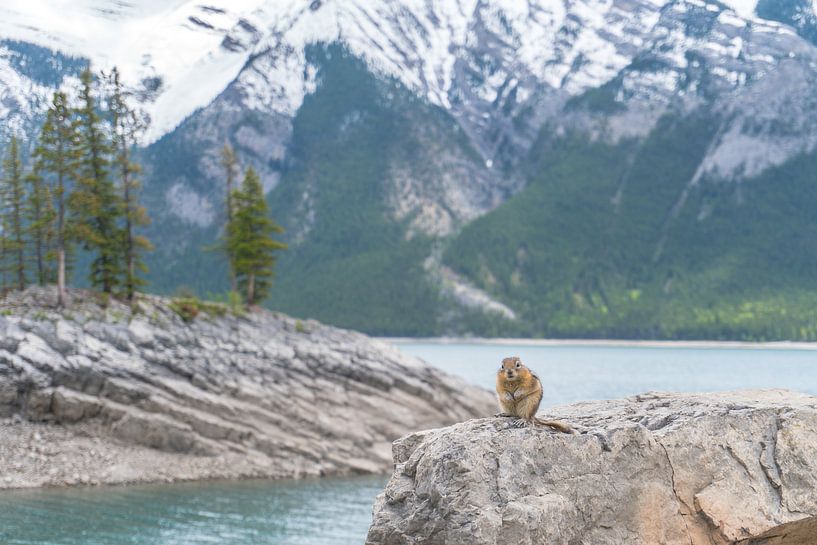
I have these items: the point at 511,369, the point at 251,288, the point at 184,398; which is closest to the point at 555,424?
the point at 511,369

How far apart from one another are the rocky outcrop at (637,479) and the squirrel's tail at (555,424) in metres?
0.10

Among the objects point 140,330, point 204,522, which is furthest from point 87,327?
point 204,522

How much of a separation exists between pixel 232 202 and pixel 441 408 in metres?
24.7

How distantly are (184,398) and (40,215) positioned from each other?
26.0 m

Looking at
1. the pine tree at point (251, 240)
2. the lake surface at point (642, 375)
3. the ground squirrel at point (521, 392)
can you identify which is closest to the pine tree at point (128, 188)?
the pine tree at point (251, 240)

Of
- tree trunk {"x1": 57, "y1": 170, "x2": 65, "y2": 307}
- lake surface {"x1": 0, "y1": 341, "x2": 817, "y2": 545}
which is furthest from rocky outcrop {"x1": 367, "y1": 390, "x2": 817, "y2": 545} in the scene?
tree trunk {"x1": 57, "y1": 170, "x2": 65, "y2": 307}

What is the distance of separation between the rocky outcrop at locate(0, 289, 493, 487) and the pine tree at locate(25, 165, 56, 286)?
765 centimetres

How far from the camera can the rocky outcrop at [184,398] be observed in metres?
49.1

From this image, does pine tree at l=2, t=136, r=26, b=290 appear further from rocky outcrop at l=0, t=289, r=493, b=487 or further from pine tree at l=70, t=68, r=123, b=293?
rocky outcrop at l=0, t=289, r=493, b=487

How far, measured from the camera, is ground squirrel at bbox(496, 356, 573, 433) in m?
13.5

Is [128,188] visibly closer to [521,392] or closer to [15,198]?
[15,198]

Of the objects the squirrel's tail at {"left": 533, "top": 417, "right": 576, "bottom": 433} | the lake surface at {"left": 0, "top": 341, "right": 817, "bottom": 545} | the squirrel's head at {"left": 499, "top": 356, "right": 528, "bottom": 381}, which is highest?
the squirrel's head at {"left": 499, "top": 356, "right": 528, "bottom": 381}

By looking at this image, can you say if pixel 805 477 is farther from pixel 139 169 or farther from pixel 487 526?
pixel 139 169

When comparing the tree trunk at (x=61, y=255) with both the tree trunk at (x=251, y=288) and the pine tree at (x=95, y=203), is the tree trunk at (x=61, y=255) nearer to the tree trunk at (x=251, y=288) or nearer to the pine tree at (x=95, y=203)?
the pine tree at (x=95, y=203)
